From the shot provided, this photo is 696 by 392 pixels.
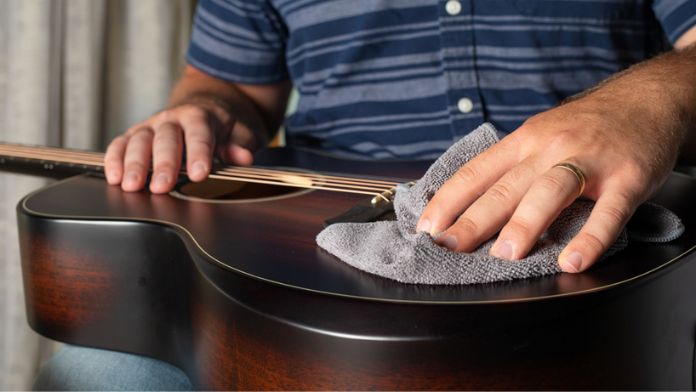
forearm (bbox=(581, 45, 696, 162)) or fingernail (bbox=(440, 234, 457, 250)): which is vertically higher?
forearm (bbox=(581, 45, 696, 162))

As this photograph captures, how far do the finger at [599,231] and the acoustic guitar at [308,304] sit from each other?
0.01m

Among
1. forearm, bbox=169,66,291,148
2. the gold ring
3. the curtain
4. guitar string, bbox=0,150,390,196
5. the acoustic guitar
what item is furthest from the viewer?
the curtain

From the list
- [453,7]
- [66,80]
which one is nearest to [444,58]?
[453,7]

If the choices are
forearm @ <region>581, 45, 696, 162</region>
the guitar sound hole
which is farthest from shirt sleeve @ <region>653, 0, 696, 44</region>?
the guitar sound hole

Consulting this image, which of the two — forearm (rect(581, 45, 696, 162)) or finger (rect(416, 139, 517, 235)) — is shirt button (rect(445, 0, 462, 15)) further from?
finger (rect(416, 139, 517, 235))

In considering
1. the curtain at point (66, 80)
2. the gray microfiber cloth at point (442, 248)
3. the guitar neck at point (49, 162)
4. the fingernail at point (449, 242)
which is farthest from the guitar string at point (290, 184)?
the curtain at point (66, 80)

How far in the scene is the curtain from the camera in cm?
124

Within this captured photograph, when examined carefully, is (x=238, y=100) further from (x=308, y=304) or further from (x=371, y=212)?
(x=308, y=304)

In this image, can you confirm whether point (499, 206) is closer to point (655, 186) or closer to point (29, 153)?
point (655, 186)

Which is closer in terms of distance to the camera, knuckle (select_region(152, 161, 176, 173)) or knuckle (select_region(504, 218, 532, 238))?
knuckle (select_region(504, 218, 532, 238))

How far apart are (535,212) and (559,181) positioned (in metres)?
0.03

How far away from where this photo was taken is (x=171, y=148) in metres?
0.90

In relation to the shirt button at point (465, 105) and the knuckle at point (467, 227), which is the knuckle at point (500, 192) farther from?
the shirt button at point (465, 105)

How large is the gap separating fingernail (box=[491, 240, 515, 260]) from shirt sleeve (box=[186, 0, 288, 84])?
76cm
